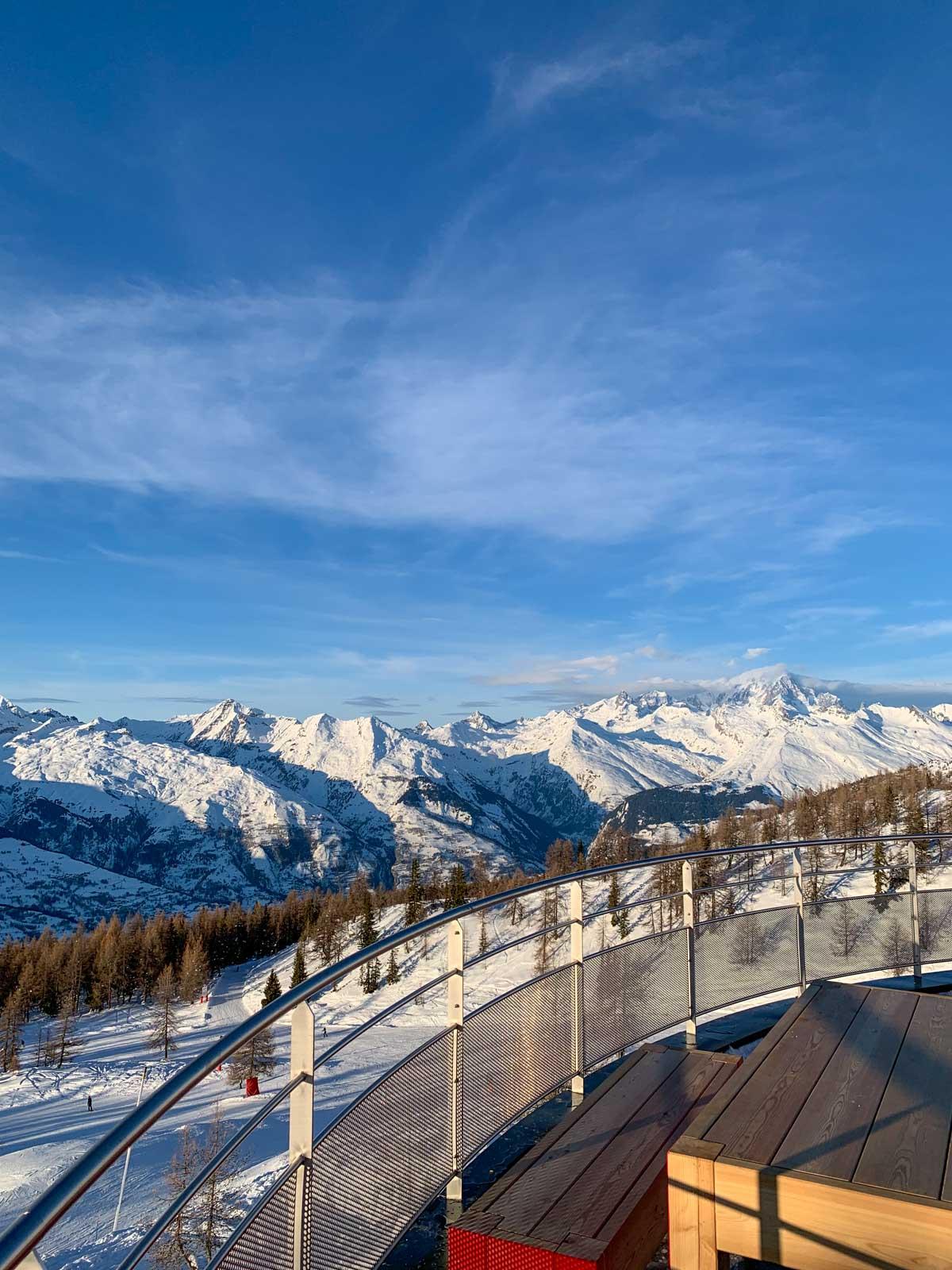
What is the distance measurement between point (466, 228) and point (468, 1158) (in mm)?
14439

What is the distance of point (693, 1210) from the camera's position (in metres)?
2.69

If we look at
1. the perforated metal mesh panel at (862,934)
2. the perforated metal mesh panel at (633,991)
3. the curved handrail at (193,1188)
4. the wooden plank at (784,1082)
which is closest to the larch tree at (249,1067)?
the perforated metal mesh panel at (862,934)

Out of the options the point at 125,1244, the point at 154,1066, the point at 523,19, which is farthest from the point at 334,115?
the point at 154,1066

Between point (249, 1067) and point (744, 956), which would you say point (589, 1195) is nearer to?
point (744, 956)

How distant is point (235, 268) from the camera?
54.8ft

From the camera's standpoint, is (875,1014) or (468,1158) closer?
(468,1158)

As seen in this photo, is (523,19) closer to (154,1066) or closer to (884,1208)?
(884,1208)

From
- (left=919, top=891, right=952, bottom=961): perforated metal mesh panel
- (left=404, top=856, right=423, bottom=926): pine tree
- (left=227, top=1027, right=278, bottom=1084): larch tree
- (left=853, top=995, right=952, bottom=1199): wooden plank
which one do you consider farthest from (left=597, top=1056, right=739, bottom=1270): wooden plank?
(left=404, top=856, right=423, bottom=926): pine tree

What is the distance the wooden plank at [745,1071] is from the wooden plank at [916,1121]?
1.72 ft

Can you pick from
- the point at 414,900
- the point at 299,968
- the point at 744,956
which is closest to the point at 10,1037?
the point at 299,968

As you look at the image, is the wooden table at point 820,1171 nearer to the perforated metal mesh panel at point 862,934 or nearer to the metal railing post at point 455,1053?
the metal railing post at point 455,1053

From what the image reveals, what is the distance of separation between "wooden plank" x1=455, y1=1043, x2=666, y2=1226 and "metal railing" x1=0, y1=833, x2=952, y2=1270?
34 cm

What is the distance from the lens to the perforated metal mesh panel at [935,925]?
24.7 ft

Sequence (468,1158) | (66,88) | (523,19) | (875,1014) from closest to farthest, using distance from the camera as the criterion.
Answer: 1. (468,1158)
2. (875,1014)
3. (523,19)
4. (66,88)
